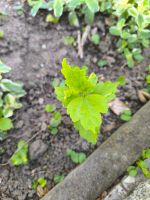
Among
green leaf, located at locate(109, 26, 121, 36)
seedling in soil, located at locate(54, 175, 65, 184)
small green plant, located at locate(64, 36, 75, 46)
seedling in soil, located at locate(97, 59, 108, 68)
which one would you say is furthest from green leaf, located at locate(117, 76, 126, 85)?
seedling in soil, located at locate(54, 175, 65, 184)

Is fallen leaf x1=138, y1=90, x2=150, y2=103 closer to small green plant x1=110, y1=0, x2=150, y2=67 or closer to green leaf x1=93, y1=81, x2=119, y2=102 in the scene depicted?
small green plant x1=110, y1=0, x2=150, y2=67

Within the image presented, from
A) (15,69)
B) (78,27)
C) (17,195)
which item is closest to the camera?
(17,195)

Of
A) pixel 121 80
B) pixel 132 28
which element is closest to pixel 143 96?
pixel 121 80

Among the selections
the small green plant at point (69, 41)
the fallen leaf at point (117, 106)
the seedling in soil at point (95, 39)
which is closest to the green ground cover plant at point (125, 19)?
the seedling in soil at point (95, 39)

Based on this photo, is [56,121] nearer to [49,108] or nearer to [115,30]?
[49,108]

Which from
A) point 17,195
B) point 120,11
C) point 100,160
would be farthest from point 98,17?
point 17,195

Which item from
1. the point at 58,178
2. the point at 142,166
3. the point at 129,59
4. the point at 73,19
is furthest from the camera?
the point at 73,19

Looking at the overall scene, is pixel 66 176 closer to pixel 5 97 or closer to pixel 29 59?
pixel 5 97
